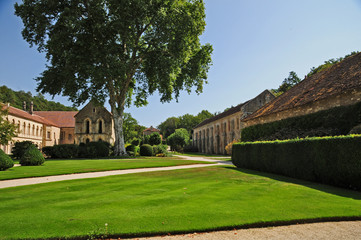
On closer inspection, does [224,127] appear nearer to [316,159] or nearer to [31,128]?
[316,159]

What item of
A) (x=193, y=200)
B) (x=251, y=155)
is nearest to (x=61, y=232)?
(x=193, y=200)

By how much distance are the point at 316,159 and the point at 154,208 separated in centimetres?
741

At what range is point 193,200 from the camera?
6.27 meters

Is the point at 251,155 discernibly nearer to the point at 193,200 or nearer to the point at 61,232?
the point at 193,200

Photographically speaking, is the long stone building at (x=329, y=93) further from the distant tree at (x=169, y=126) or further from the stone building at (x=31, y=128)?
the distant tree at (x=169, y=126)

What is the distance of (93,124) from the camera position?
4403cm

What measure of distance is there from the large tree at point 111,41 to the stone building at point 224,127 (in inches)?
462

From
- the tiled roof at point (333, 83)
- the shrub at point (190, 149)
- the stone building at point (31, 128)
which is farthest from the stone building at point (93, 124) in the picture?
the tiled roof at point (333, 83)

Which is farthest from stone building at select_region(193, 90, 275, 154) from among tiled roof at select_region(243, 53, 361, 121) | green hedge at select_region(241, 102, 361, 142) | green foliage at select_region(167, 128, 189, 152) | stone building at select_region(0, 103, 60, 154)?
stone building at select_region(0, 103, 60, 154)

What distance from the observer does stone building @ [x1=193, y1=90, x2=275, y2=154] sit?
121 feet

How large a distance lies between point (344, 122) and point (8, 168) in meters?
20.3

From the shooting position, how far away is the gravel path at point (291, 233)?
415cm

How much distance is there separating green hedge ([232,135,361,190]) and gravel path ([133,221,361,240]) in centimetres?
426

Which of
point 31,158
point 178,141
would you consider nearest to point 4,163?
point 31,158
